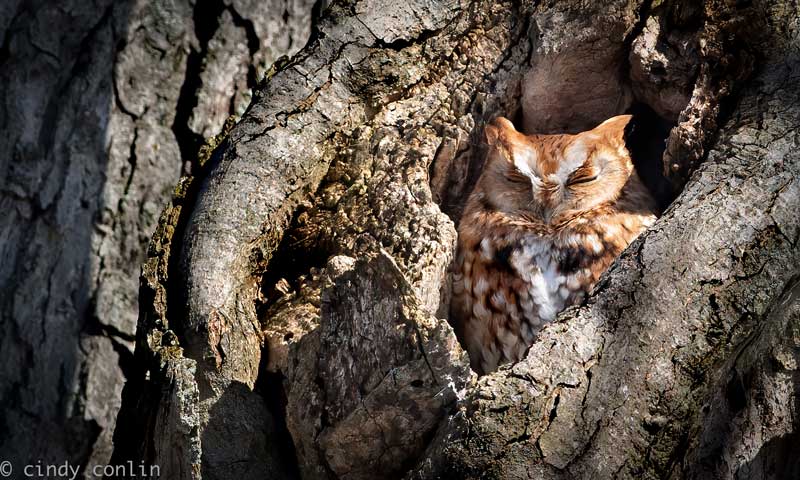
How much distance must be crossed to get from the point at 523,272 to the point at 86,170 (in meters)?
0.96

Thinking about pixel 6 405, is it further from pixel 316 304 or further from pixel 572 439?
pixel 572 439

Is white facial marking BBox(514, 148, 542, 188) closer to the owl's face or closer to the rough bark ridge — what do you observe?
the owl's face

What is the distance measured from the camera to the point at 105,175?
159 cm

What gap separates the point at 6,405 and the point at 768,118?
5.24 feet

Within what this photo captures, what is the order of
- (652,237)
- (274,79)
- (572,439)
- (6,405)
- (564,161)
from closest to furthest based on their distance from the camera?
(572,439)
(652,237)
(6,405)
(274,79)
(564,161)

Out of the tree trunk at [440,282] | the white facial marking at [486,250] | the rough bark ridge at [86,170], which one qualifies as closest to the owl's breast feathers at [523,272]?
the white facial marking at [486,250]

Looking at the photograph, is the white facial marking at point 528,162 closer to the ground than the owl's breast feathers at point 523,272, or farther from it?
farther from it

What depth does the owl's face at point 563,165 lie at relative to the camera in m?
1.91

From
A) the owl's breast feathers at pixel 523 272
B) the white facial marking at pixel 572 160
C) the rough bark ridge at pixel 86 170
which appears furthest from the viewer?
the white facial marking at pixel 572 160

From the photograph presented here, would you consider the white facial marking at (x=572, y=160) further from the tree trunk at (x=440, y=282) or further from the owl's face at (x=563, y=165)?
the tree trunk at (x=440, y=282)

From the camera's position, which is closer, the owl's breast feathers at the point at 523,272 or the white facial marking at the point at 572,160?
the owl's breast feathers at the point at 523,272

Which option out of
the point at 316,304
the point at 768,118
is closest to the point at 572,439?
the point at 316,304

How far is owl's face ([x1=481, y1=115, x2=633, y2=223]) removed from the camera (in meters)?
1.91

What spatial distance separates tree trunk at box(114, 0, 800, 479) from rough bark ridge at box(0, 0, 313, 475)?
4.0 inches
